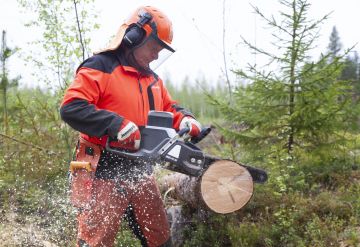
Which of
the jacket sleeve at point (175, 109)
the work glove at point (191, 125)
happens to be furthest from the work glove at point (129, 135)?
the jacket sleeve at point (175, 109)

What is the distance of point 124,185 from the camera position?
3896mm

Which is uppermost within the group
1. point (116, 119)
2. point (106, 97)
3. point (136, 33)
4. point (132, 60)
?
point (136, 33)

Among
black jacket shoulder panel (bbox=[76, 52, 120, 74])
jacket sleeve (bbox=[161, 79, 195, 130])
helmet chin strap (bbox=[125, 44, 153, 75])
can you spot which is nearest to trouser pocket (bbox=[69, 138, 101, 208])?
black jacket shoulder panel (bbox=[76, 52, 120, 74])

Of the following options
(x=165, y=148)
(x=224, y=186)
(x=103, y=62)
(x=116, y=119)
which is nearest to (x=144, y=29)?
(x=103, y=62)

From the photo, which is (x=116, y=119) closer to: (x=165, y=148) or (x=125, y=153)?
(x=125, y=153)

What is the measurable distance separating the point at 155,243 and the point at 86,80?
1654mm

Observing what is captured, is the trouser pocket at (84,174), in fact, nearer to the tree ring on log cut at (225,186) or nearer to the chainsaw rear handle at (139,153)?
the chainsaw rear handle at (139,153)

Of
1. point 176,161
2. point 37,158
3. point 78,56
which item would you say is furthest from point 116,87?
point 37,158

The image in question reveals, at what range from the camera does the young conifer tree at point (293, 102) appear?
5391mm

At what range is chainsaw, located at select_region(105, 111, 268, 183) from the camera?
362 centimetres

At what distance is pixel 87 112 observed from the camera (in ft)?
11.6

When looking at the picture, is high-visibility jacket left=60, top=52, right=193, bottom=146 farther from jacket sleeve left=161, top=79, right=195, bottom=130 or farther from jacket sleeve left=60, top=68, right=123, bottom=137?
jacket sleeve left=161, top=79, right=195, bottom=130

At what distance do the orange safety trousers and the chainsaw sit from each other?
1.17 feet

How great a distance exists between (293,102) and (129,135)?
9.03 ft
